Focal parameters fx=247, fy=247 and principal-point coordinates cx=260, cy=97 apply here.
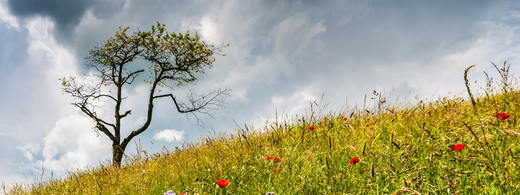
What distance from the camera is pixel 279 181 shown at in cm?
222

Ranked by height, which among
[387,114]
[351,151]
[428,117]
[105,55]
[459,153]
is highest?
[105,55]

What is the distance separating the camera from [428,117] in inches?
141

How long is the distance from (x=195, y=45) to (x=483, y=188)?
1341cm

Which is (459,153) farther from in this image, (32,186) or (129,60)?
(129,60)

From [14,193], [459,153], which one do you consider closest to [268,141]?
[459,153]

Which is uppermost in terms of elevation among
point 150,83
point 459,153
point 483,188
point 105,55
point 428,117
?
point 105,55

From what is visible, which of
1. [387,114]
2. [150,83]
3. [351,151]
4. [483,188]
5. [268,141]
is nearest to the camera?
[483,188]

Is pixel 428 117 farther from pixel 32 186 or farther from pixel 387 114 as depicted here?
pixel 32 186

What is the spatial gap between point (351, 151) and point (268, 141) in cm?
131

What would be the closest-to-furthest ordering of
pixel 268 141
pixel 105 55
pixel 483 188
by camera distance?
pixel 483 188 → pixel 268 141 → pixel 105 55

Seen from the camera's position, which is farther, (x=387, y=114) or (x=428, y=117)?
(x=387, y=114)

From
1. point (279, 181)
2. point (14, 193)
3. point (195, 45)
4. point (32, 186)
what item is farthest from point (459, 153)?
point (195, 45)

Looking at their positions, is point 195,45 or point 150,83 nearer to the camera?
point 195,45

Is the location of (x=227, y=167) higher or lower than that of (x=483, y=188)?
higher
